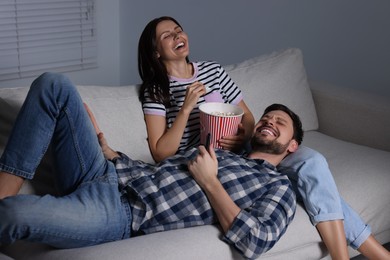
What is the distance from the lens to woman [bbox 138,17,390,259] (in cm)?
197

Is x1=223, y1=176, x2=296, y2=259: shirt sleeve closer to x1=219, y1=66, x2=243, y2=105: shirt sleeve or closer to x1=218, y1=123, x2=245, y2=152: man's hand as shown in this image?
x1=218, y1=123, x2=245, y2=152: man's hand

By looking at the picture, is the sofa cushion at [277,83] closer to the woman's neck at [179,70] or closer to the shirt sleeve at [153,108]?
the woman's neck at [179,70]

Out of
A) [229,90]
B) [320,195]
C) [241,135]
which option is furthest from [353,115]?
[320,195]

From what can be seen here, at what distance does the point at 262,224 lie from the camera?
1787 mm

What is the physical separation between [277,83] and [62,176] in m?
1.15

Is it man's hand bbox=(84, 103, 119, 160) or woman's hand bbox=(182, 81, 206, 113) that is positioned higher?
woman's hand bbox=(182, 81, 206, 113)

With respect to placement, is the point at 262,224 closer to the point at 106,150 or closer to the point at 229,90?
the point at 106,150

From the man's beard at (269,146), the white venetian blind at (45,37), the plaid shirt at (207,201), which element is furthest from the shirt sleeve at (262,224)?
the white venetian blind at (45,37)

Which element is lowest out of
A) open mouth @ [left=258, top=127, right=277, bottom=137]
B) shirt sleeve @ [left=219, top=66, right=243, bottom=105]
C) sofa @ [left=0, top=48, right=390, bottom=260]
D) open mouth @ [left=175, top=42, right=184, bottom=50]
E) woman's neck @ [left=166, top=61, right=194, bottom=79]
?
sofa @ [left=0, top=48, right=390, bottom=260]

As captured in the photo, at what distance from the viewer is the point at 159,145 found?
221 cm

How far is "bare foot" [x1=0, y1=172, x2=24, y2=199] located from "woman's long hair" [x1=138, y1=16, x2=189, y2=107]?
2.09 ft

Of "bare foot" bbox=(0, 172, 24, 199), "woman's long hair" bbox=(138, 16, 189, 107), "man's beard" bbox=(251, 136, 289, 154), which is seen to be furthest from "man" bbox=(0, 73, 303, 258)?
"woman's long hair" bbox=(138, 16, 189, 107)

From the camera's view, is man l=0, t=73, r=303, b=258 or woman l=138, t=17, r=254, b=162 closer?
man l=0, t=73, r=303, b=258

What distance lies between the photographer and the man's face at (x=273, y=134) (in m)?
2.08
